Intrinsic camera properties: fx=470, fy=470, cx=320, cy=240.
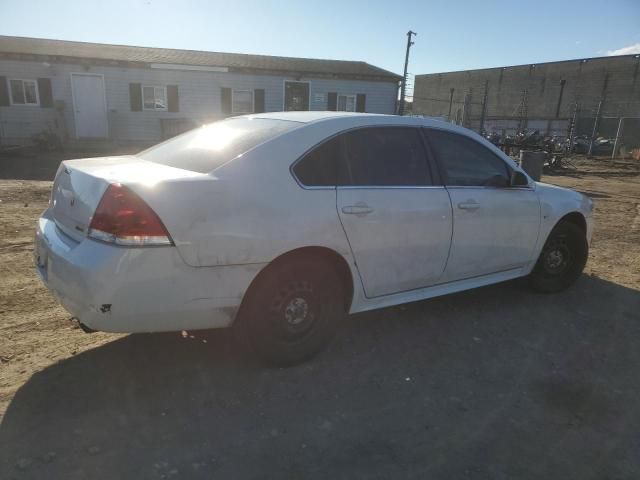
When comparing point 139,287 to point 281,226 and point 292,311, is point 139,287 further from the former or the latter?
→ point 292,311

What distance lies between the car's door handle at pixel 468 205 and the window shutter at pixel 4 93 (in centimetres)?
2085

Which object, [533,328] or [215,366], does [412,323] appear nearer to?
[533,328]

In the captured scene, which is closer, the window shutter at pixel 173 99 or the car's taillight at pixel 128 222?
the car's taillight at pixel 128 222

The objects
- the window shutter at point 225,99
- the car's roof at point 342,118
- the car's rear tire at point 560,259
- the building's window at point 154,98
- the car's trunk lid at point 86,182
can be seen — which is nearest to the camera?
the car's trunk lid at point 86,182

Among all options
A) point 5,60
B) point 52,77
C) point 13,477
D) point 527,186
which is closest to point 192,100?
point 52,77

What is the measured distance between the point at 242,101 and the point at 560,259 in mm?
19064

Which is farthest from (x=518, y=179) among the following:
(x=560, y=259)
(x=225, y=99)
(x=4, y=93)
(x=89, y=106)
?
(x=4, y=93)

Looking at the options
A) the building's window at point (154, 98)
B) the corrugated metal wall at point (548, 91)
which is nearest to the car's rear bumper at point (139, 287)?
the building's window at point (154, 98)

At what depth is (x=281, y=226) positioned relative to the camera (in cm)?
277

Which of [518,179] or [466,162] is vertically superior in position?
[466,162]

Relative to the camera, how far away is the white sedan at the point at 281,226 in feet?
8.21

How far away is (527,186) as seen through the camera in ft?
13.7

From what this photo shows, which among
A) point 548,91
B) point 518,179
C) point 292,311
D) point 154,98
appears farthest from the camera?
point 548,91

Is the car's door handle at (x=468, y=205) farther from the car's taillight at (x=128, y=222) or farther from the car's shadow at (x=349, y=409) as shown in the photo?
the car's taillight at (x=128, y=222)
